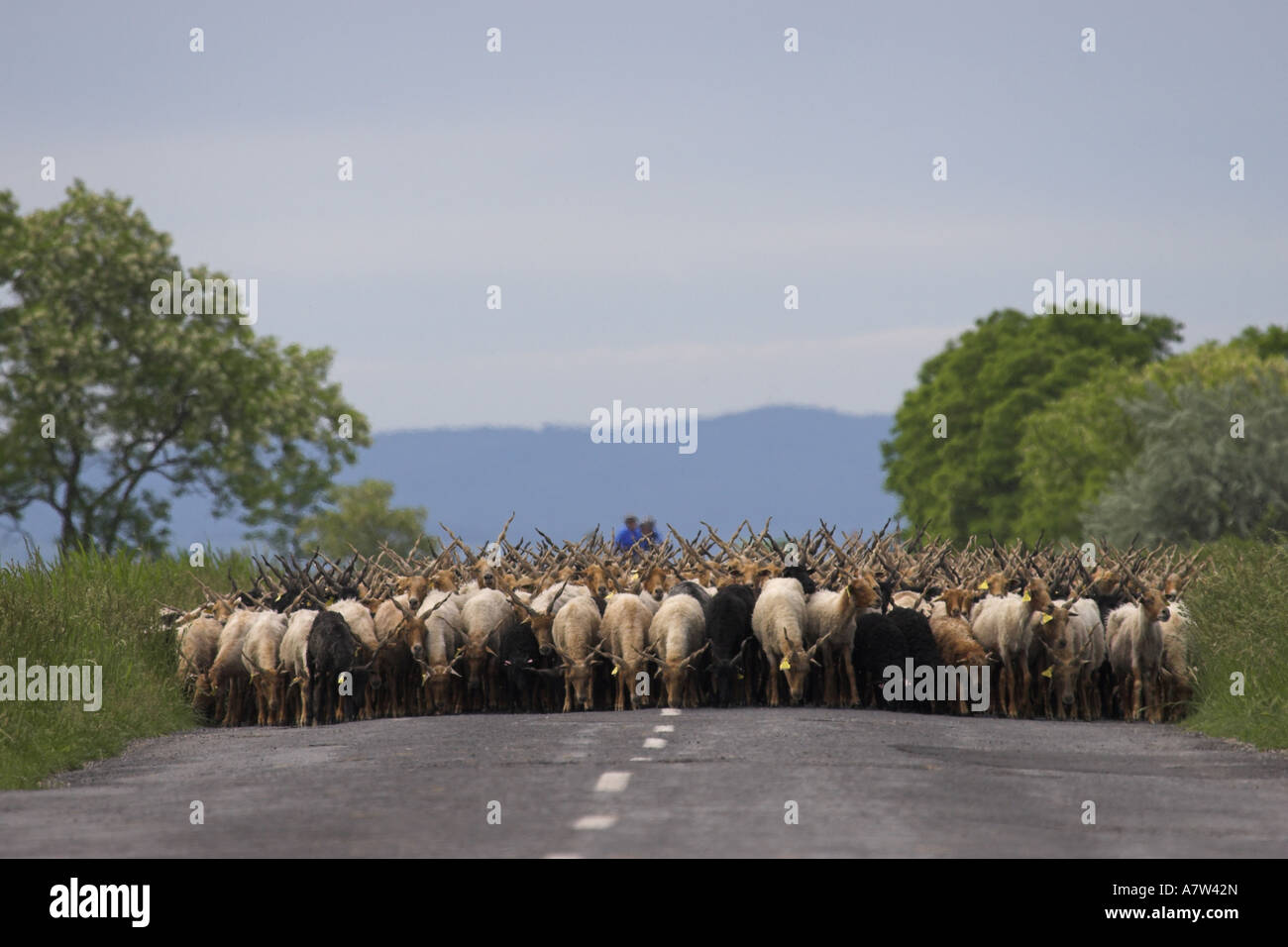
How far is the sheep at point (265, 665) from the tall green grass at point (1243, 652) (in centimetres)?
1090

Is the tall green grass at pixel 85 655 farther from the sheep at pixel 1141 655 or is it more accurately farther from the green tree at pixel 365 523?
the green tree at pixel 365 523

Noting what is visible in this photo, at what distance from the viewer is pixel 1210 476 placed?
2254 inches

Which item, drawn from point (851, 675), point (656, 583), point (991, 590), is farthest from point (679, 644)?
point (991, 590)

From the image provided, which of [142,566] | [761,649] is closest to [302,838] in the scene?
[761,649]

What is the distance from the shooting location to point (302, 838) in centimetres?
1152

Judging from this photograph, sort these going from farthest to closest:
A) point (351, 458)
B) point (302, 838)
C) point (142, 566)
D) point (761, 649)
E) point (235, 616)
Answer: point (351, 458) → point (142, 566) → point (235, 616) → point (761, 649) → point (302, 838)

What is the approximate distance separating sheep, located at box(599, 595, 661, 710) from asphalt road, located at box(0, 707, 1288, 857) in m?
2.68

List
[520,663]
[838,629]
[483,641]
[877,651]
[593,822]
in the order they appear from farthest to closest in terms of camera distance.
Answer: [483,641], [520,663], [877,651], [838,629], [593,822]

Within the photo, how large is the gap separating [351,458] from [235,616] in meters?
45.5

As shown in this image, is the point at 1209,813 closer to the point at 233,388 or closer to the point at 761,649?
the point at 761,649

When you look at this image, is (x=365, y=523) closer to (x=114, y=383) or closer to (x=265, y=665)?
(x=114, y=383)

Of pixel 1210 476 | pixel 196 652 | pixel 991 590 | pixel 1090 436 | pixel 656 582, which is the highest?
pixel 1090 436

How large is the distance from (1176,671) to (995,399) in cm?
6434
